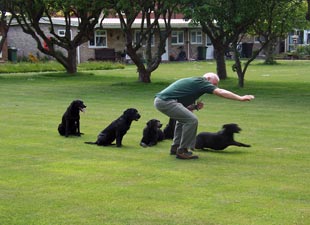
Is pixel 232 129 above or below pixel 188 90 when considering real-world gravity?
below

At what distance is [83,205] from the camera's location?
7.06m

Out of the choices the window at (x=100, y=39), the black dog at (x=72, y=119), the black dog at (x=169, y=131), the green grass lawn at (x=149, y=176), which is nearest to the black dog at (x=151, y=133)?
the green grass lawn at (x=149, y=176)

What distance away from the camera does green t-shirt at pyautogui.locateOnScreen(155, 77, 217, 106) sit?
972 cm

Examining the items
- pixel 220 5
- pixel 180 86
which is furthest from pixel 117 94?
pixel 180 86

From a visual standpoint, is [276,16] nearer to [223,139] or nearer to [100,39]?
[223,139]

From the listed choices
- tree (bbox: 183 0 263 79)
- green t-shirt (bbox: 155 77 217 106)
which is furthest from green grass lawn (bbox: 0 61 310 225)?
tree (bbox: 183 0 263 79)

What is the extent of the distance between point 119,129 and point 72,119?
158cm

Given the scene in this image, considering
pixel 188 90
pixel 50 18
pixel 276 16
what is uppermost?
pixel 50 18

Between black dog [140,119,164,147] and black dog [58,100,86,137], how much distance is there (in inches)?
65.2

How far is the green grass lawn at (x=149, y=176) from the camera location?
6.70 meters

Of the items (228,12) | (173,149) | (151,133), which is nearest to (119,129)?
(151,133)

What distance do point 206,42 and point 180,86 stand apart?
176 ft

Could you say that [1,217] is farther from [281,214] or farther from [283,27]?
[283,27]

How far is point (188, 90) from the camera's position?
392 inches
